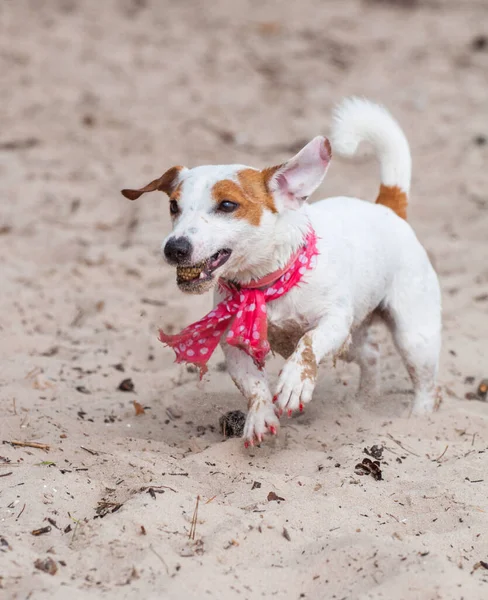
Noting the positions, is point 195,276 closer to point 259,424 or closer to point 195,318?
point 259,424

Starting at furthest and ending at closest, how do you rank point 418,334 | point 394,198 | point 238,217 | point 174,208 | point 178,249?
point 394,198 → point 418,334 → point 174,208 → point 238,217 → point 178,249

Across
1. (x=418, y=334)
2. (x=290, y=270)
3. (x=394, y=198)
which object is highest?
(x=394, y=198)

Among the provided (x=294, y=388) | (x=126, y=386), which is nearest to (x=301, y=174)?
(x=294, y=388)

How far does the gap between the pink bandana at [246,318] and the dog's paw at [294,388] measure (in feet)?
0.78

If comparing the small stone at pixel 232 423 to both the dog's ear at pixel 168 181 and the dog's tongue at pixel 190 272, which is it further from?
the dog's ear at pixel 168 181

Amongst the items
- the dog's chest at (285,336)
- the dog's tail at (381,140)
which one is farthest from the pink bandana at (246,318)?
the dog's tail at (381,140)

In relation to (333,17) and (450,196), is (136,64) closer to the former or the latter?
(333,17)

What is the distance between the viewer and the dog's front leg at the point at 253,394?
3.81 m

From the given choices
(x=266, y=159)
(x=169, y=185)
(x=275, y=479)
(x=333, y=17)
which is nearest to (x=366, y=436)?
(x=275, y=479)

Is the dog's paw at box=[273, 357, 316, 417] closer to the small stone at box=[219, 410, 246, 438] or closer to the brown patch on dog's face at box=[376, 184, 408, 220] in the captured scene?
the small stone at box=[219, 410, 246, 438]

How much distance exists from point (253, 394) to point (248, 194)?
0.88 metres

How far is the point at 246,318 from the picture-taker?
382cm

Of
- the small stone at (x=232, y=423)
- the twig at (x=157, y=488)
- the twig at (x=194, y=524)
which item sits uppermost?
the twig at (x=194, y=524)

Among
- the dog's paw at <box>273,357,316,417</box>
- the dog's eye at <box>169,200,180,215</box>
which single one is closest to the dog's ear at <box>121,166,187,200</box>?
the dog's eye at <box>169,200,180,215</box>
